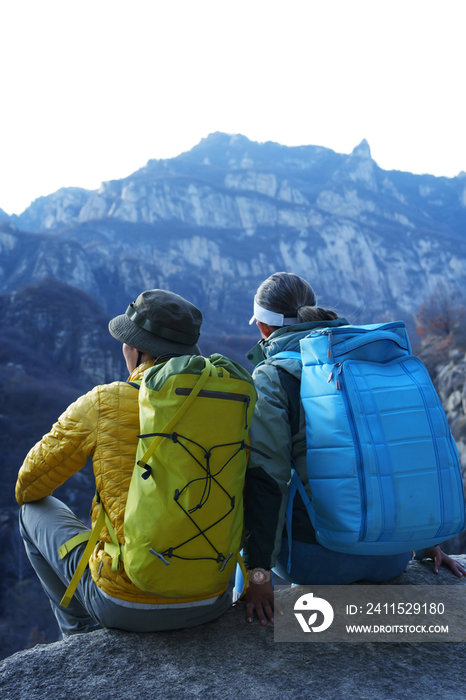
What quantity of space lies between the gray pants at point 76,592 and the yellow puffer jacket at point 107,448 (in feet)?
0.27

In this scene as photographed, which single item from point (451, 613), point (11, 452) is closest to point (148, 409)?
point (451, 613)

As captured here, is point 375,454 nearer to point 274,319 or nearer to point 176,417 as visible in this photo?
point 176,417

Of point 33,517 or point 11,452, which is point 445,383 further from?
point 11,452

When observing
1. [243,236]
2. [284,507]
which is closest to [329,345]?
[284,507]

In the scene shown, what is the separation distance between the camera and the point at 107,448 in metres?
1.71

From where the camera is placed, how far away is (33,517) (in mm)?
2082

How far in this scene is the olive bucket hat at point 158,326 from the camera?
2006mm

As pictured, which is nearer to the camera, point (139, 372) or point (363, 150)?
point (139, 372)

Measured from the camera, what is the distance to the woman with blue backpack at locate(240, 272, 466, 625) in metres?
1.87

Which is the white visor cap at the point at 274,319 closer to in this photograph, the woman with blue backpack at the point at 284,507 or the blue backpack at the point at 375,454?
the woman with blue backpack at the point at 284,507

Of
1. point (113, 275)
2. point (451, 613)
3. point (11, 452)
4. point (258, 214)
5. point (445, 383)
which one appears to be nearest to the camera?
point (451, 613)

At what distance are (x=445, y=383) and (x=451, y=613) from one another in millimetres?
22552

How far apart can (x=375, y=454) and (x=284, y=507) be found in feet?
1.53

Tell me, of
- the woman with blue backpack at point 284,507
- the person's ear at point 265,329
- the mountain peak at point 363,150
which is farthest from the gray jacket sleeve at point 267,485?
the mountain peak at point 363,150
